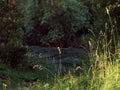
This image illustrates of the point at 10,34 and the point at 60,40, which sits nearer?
the point at 10,34

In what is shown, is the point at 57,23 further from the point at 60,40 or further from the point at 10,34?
the point at 10,34

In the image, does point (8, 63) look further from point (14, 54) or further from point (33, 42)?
point (33, 42)

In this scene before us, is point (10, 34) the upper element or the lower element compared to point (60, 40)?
upper

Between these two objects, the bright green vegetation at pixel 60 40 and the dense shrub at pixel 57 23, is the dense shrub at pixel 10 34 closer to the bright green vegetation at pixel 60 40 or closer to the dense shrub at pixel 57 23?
the bright green vegetation at pixel 60 40

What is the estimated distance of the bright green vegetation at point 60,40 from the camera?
681 cm

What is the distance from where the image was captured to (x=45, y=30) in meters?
16.8

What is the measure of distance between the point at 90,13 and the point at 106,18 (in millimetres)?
7455

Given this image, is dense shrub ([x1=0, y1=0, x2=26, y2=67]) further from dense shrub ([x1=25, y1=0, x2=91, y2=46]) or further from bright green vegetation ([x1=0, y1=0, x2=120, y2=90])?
dense shrub ([x1=25, y1=0, x2=91, y2=46])

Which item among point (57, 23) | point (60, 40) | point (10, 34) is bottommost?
point (60, 40)

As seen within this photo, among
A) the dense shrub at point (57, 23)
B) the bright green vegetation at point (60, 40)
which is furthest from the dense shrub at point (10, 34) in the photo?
the dense shrub at point (57, 23)

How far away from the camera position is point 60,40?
16.2 m

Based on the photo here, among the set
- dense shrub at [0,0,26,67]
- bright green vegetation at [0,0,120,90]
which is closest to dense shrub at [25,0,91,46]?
bright green vegetation at [0,0,120,90]

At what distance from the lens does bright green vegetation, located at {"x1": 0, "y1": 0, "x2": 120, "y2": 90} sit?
22.3ft

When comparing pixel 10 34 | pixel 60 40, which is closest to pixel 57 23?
pixel 60 40
